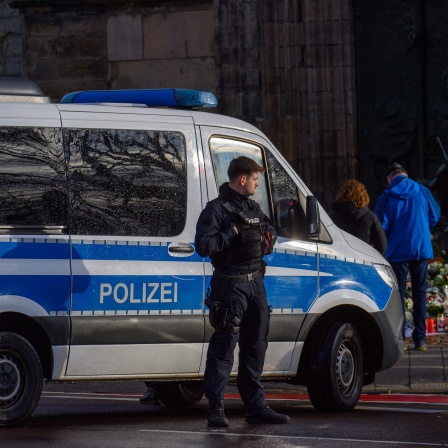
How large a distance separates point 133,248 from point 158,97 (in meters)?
1.19

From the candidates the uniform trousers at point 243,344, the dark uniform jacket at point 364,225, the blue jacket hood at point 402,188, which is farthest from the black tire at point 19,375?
the blue jacket hood at point 402,188

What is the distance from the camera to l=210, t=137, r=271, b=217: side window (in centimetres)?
1045

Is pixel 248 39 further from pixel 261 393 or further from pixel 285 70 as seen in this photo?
pixel 261 393

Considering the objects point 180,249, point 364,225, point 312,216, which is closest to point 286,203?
point 312,216

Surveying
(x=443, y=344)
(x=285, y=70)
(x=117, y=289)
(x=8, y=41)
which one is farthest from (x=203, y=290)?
(x=8, y=41)

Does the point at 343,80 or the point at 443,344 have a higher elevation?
the point at 343,80

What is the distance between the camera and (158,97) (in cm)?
1061

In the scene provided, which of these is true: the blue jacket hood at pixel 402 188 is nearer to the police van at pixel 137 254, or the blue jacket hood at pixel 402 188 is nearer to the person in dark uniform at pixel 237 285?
the police van at pixel 137 254

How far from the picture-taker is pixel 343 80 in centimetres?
2050

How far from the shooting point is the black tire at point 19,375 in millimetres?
9523

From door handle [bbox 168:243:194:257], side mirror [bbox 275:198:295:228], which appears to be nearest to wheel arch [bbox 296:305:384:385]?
side mirror [bbox 275:198:295:228]

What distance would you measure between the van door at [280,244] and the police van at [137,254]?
0.01 meters

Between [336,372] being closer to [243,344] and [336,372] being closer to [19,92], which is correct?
[243,344]

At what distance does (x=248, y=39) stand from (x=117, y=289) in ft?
36.1
